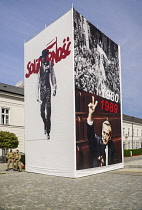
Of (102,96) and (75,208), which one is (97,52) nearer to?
(102,96)

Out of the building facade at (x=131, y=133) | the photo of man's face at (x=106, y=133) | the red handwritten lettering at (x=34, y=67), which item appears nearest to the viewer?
the photo of man's face at (x=106, y=133)

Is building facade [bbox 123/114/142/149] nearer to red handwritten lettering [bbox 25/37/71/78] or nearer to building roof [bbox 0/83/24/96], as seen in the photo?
building roof [bbox 0/83/24/96]

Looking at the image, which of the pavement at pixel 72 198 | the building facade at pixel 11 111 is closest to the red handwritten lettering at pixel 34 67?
the pavement at pixel 72 198

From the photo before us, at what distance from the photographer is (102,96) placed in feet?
59.5

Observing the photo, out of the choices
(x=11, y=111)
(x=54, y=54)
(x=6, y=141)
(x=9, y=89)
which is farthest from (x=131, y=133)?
(x=54, y=54)

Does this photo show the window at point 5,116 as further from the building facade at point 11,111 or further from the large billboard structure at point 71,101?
the large billboard structure at point 71,101

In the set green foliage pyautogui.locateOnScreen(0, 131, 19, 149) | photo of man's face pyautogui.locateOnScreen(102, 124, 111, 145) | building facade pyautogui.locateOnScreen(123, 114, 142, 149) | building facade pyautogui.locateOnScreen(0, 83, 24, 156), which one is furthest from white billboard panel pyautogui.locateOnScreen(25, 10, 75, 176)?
building facade pyautogui.locateOnScreen(123, 114, 142, 149)

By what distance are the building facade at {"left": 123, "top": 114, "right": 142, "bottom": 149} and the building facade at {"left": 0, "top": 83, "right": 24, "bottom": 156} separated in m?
33.4

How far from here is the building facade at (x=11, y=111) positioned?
33.9 meters

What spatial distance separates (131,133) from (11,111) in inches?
1573

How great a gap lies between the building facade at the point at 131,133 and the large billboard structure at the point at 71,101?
44.0 metres

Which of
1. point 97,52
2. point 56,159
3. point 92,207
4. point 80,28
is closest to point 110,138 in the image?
point 56,159

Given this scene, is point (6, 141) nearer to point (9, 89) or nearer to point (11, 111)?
point (11, 111)

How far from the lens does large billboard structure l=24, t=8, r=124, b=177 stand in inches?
594
